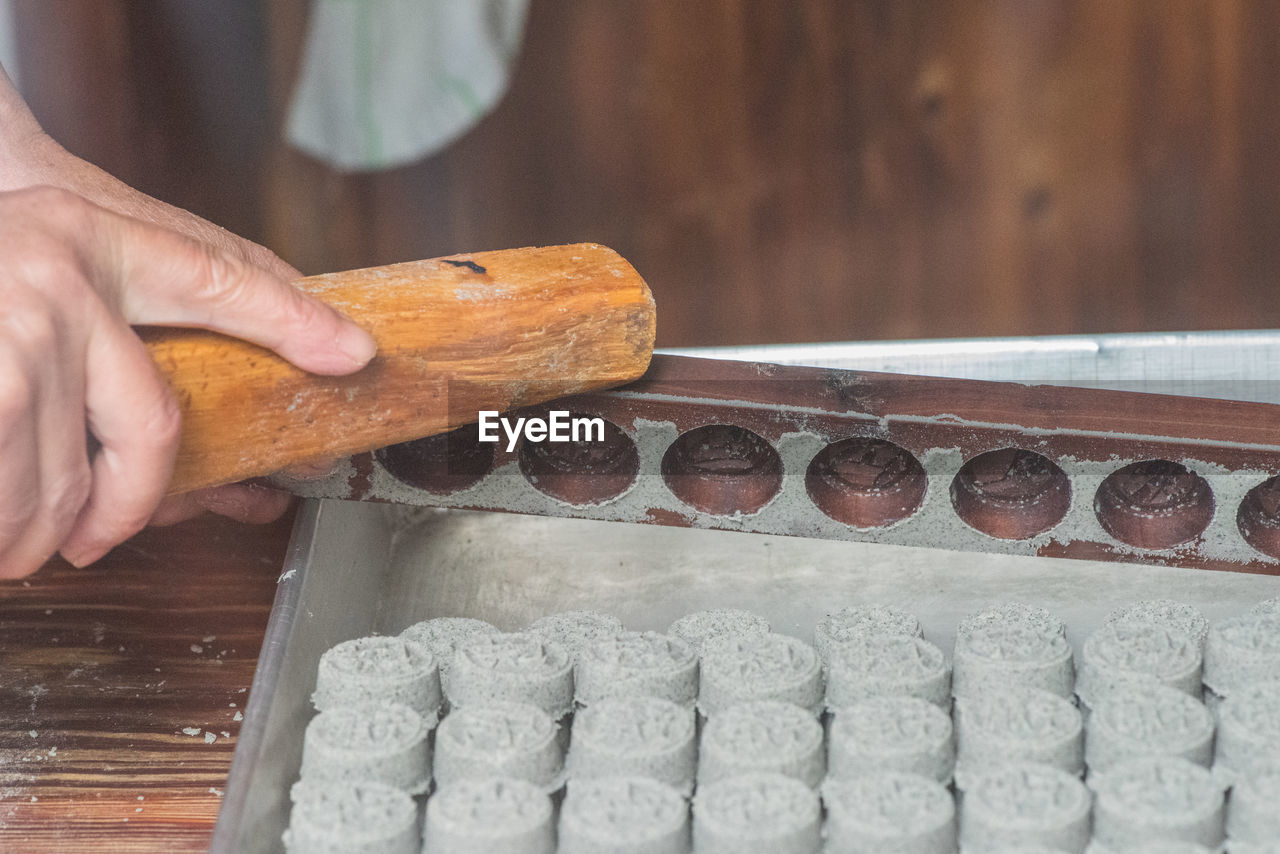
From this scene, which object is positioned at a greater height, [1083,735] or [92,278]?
[92,278]

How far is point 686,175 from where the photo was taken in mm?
2363

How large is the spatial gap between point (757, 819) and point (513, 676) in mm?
202

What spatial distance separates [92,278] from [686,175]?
1812 millimetres

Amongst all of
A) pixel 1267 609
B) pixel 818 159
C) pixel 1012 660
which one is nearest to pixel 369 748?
pixel 1012 660

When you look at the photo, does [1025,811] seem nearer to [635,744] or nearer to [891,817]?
[891,817]

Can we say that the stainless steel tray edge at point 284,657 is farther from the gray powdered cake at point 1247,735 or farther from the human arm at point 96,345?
the gray powdered cake at point 1247,735

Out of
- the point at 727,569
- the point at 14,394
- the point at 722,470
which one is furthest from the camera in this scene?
the point at 727,569

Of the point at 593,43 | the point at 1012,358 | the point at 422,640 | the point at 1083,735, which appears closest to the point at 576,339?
the point at 422,640

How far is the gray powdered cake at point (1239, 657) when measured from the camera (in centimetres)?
77

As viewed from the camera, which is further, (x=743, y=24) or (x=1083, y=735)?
(x=743, y=24)

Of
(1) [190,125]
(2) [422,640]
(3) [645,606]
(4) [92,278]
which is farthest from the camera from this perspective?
(1) [190,125]

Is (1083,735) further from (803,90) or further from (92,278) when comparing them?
(803,90)

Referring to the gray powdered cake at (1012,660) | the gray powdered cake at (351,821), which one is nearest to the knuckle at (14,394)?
the gray powdered cake at (351,821)
